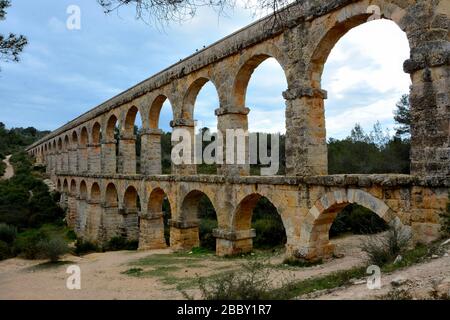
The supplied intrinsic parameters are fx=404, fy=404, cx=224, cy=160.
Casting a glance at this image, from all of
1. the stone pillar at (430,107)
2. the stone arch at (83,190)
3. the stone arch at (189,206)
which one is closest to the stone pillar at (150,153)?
the stone arch at (189,206)

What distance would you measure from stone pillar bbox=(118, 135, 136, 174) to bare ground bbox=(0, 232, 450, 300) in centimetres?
638

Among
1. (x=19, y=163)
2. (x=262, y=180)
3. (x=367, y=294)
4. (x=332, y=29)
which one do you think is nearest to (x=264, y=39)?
(x=332, y=29)

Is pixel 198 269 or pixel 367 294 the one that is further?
pixel 198 269

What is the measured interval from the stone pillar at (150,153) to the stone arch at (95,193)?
705 centimetres

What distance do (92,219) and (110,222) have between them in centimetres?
284

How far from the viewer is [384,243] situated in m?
6.74

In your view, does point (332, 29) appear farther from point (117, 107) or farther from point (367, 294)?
point (117, 107)

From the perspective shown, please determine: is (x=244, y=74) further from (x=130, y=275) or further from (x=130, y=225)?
(x=130, y=225)

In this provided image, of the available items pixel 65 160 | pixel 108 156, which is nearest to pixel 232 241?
pixel 108 156

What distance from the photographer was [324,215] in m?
8.46

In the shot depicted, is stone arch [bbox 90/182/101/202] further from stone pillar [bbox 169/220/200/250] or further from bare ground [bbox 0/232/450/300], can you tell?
stone pillar [bbox 169/220/200/250]

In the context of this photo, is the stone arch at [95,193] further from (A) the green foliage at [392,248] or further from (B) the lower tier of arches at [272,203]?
(A) the green foliage at [392,248]

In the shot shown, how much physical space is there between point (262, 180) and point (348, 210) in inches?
346

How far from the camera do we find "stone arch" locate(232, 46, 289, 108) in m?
10.1
